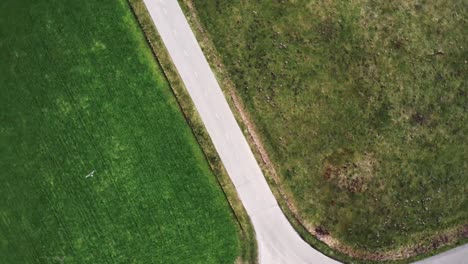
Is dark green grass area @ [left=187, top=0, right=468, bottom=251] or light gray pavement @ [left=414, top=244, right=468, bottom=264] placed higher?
dark green grass area @ [left=187, top=0, right=468, bottom=251]

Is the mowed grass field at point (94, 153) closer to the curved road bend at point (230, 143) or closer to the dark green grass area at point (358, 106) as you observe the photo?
the curved road bend at point (230, 143)

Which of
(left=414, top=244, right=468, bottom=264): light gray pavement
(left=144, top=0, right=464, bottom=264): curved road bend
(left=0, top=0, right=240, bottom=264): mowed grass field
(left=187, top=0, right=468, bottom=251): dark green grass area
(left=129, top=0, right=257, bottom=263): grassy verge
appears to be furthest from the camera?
(left=414, top=244, right=468, bottom=264): light gray pavement

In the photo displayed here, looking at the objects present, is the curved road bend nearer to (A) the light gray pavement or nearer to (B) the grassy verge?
(B) the grassy verge

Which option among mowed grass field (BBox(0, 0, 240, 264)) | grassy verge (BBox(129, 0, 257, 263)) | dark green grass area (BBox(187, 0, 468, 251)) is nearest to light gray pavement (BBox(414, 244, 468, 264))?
dark green grass area (BBox(187, 0, 468, 251))

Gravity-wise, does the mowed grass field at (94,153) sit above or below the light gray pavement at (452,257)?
above

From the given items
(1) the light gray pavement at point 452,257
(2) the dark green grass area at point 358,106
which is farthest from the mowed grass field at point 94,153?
(1) the light gray pavement at point 452,257
